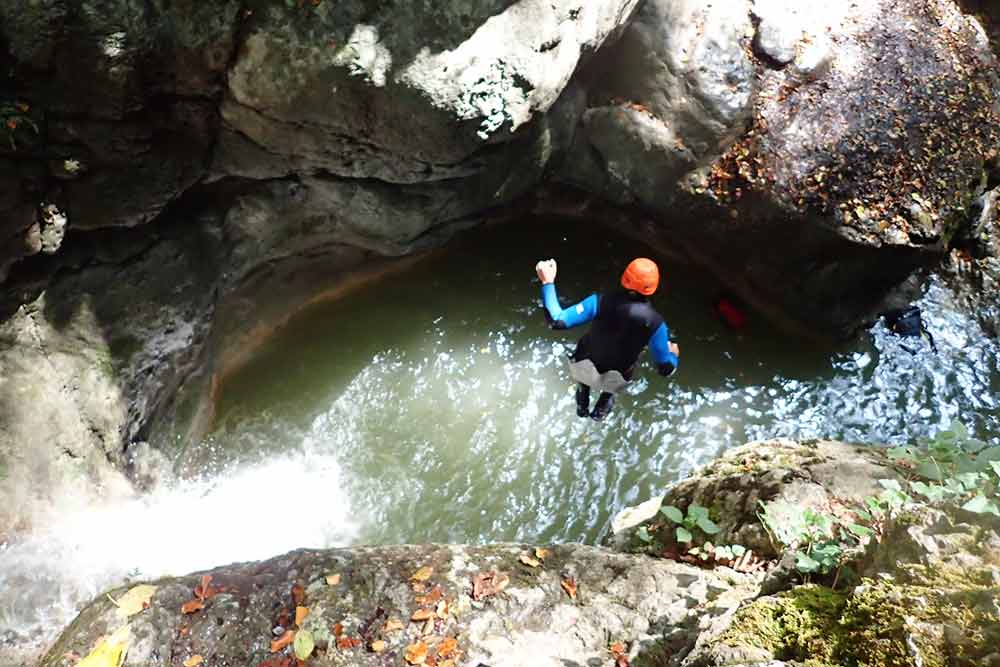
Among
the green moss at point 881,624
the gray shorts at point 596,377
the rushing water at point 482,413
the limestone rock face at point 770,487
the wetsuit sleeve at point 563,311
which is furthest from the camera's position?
the rushing water at point 482,413

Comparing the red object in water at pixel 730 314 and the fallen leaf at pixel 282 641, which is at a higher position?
the red object in water at pixel 730 314

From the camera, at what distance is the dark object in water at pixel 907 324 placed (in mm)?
7992

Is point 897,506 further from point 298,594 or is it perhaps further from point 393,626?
point 298,594

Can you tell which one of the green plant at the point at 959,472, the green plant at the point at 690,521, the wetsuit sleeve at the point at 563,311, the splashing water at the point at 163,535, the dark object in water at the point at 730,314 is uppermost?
the green plant at the point at 959,472

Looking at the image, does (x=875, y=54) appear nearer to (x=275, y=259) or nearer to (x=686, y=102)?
(x=686, y=102)

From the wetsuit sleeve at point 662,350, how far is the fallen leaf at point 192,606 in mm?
3636

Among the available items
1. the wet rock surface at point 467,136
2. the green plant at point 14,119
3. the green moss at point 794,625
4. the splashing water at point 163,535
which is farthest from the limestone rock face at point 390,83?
the green moss at point 794,625

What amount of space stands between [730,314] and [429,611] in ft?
19.1

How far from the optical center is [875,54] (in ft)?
25.7

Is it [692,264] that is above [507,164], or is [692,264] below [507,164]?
below

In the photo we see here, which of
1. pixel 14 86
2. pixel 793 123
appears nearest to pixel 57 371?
pixel 14 86

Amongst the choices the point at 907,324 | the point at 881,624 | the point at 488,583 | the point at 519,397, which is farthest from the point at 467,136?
the point at 907,324

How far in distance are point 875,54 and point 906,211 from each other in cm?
216

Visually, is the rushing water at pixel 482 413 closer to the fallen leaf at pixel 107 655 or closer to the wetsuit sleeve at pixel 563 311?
the fallen leaf at pixel 107 655
